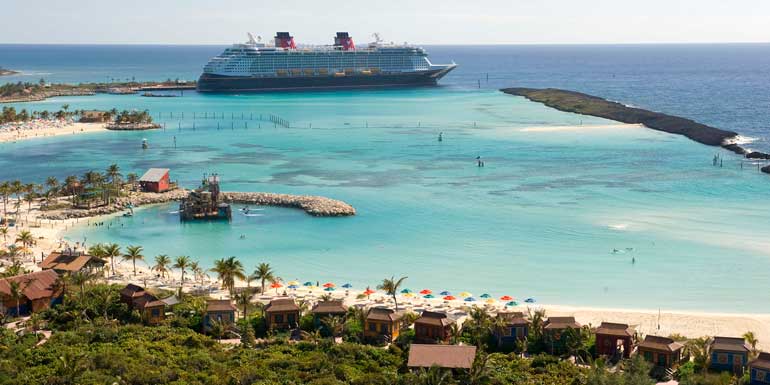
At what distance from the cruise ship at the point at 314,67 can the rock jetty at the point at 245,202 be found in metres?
89.2

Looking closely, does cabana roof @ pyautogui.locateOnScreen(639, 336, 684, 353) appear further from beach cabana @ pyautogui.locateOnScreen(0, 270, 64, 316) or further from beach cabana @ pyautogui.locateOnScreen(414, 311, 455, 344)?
beach cabana @ pyautogui.locateOnScreen(0, 270, 64, 316)

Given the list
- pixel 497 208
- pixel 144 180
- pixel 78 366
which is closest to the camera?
pixel 78 366

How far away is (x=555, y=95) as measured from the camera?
419ft

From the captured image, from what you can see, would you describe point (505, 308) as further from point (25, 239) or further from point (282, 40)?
point (282, 40)

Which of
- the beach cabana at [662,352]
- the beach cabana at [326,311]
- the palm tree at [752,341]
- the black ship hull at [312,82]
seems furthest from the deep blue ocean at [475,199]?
the black ship hull at [312,82]

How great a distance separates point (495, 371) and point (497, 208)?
27.1m

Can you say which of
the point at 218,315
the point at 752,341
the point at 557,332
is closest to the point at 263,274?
the point at 218,315

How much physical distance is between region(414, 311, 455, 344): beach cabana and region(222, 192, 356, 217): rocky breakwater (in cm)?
2187

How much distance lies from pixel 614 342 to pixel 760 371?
4.92 metres

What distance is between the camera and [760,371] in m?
26.8

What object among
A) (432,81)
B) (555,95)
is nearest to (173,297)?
(555,95)

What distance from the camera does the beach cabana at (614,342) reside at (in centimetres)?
2950

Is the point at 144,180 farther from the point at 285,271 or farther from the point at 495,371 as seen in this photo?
the point at 495,371

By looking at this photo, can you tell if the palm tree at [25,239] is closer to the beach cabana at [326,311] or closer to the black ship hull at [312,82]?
the beach cabana at [326,311]
